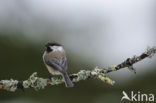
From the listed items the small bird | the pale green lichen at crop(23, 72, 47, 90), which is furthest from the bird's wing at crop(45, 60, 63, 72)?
the pale green lichen at crop(23, 72, 47, 90)

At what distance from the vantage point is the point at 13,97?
5.32 meters

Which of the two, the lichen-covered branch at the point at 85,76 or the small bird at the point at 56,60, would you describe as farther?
the small bird at the point at 56,60

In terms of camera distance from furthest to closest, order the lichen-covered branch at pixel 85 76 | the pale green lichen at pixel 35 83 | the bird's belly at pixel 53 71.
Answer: the bird's belly at pixel 53 71
the pale green lichen at pixel 35 83
the lichen-covered branch at pixel 85 76

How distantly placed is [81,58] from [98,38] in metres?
1.57

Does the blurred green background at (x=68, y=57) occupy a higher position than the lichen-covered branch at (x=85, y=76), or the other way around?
the blurred green background at (x=68, y=57)

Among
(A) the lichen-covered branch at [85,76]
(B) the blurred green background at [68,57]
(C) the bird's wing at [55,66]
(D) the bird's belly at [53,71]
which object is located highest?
(B) the blurred green background at [68,57]

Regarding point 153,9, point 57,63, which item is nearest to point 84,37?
point 153,9

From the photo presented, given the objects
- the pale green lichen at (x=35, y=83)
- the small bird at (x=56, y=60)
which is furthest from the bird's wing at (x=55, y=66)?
the pale green lichen at (x=35, y=83)

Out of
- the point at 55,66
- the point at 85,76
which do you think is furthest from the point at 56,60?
the point at 85,76

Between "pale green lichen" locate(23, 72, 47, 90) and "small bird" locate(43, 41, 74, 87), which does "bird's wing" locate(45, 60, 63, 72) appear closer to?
"small bird" locate(43, 41, 74, 87)

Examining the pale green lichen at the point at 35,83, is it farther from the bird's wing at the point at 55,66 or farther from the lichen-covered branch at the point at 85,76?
the bird's wing at the point at 55,66

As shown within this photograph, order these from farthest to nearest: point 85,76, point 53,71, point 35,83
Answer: point 53,71 → point 35,83 → point 85,76

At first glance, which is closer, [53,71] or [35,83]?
[35,83]

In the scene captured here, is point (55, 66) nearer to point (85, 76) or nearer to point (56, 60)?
point (56, 60)
